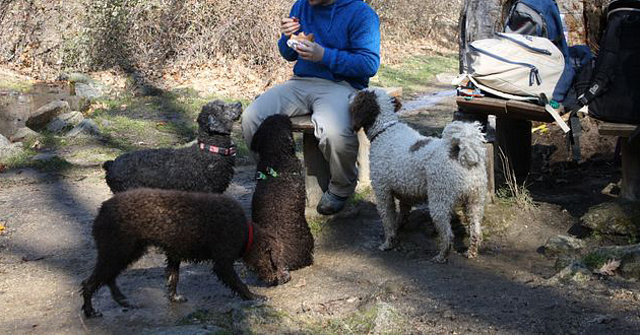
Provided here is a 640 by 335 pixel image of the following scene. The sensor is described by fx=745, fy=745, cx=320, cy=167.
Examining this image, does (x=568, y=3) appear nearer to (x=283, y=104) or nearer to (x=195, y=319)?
(x=283, y=104)

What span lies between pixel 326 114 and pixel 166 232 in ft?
6.70

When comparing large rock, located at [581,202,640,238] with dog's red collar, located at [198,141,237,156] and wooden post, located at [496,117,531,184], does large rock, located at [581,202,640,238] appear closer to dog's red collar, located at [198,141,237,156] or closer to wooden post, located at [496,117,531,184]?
wooden post, located at [496,117,531,184]

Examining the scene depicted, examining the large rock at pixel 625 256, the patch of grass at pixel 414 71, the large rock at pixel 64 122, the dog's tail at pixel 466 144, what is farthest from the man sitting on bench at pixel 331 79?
the patch of grass at pixel 414 71

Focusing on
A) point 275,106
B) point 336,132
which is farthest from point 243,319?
point 275,106

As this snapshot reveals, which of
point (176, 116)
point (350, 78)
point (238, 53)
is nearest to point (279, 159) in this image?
point (350, 78)

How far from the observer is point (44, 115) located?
38.5 feet

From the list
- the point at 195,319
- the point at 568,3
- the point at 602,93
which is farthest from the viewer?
the point at 568,3

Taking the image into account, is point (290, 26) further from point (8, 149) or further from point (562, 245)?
point (8, 149)

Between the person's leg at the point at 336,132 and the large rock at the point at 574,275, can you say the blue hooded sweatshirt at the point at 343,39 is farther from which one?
the large rock at the point at 574,275

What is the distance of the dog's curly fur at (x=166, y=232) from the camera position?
15.4ft

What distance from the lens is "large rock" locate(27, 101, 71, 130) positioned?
11688mm

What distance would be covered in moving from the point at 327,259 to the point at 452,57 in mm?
15463

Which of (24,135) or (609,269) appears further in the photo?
(24,135)

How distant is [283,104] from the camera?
6543mm
